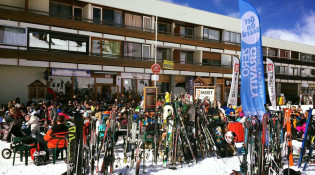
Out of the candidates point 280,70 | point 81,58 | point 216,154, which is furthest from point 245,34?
point 280,70

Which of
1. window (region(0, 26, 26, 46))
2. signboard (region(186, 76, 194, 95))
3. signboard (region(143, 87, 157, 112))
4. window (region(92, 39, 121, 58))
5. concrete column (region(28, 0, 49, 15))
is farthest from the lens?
signboard (region(186, 76, 194, 95))

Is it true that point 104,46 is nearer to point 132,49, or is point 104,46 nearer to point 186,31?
point 132,49

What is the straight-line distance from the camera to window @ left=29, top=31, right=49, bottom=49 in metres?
19.9

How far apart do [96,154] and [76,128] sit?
125 cm

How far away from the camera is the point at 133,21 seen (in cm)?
2638

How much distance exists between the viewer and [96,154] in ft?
21.8

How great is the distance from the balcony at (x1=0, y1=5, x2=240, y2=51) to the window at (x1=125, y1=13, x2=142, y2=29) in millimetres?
326

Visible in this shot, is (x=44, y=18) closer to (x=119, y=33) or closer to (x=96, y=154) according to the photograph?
(x=119, y=33)

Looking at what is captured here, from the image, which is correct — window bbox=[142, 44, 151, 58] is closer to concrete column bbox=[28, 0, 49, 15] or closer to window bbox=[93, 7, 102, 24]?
window bbox=[93, 7, 102, 24]

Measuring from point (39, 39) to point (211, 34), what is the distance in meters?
21.3

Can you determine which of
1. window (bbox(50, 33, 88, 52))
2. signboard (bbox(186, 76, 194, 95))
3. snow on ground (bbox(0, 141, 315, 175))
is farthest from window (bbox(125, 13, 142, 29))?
snow on ground (bbox(0, 141, 315, 175))

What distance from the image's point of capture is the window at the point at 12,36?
18484mm

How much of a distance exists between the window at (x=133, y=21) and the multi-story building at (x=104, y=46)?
10cm

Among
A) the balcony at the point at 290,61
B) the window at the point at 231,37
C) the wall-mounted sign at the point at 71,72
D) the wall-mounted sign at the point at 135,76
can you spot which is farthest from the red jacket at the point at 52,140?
the balcony at the point at 290,61
